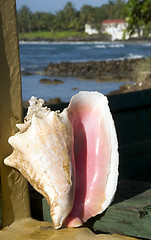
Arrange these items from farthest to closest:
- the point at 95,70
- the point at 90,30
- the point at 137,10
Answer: the point at 90,30 < the point at 95,70 < the point at 137,10

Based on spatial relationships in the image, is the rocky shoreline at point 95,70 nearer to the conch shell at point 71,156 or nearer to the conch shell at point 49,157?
the conch shell at point 71,156

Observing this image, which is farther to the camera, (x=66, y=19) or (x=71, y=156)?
(x=66, y=19)

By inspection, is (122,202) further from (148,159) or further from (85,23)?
(85,23)

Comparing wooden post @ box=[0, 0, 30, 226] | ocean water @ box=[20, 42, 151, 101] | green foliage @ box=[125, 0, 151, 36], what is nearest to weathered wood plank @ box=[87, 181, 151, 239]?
wooden post @ box=[0, 0, 30, 226]

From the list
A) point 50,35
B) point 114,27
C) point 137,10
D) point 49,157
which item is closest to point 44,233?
point 49,157

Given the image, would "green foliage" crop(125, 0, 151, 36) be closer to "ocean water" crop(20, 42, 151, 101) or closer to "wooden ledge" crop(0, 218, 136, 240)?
"ocean water" crop(20, 42, 151, 101)

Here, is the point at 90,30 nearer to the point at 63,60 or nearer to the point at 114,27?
the point at 114,27
